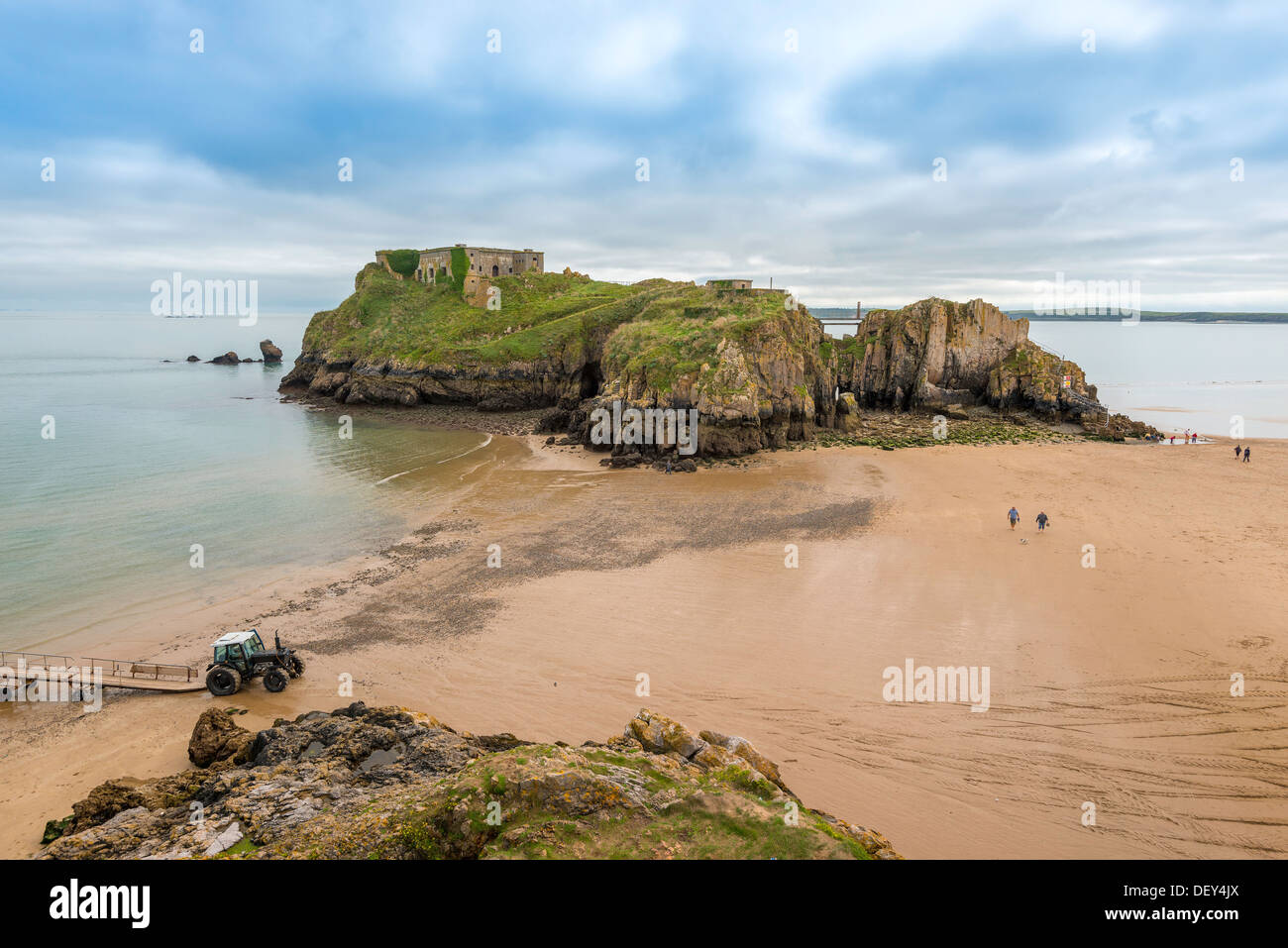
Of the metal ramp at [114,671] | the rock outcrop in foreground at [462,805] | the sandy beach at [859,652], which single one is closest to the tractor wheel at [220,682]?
the sandy beach at [859,652]

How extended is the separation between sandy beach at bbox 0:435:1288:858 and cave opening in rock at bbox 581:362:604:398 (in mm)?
31220

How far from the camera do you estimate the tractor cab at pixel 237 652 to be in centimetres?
1567

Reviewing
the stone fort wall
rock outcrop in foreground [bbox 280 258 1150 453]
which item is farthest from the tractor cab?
the stone fort wall

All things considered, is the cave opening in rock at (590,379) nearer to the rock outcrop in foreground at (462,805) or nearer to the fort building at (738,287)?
the fort building at (738,287)

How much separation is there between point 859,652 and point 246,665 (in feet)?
52.3

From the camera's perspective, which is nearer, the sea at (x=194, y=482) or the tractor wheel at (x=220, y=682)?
the tractor wheel at (x=220, y=682)

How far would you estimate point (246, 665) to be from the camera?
15.9 m

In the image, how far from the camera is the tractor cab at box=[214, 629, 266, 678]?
15.7 m

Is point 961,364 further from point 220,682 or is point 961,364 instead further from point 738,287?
point 220,682

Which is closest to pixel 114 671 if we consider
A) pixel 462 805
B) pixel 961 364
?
pixel 462 805

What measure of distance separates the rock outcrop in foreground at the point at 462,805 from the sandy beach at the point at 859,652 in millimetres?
3068

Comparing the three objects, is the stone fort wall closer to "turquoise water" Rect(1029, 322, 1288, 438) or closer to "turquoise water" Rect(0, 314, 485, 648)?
"turquoise water" Rect(0, 314, 485, 648)

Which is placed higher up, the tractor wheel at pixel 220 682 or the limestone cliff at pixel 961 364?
the limestone cliff at pixel 961 364
